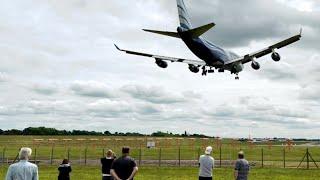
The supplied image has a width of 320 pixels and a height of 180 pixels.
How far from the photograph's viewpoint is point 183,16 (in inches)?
1660

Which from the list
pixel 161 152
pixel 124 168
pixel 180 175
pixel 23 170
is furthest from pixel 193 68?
pixel 161 152

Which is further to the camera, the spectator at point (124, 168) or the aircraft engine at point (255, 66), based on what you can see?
the aircraft engine at point (255, 66)

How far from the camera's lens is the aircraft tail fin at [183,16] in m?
41.6

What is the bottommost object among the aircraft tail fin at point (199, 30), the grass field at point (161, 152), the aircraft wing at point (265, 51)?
the grass field at point (161, 152)

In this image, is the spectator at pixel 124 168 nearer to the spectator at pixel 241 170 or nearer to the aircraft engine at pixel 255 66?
the spectator at pixel 241 170

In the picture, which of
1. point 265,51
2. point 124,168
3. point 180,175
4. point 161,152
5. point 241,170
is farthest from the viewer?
point 161,152

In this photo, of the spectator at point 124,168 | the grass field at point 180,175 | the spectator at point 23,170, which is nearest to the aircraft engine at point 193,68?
the grass field at point 180,175

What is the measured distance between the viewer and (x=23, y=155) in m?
9.48

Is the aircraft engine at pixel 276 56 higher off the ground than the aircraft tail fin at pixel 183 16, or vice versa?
the aircraft tail fin at pixel 183 16

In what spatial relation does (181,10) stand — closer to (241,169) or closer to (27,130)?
(241,169)

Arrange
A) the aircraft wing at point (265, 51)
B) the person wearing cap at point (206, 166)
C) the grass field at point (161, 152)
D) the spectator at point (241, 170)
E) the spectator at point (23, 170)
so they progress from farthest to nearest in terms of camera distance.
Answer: the grass field at point (161, 152) → the aircraft wing at point (265, 51) → the spectator at point (241, 170) → the person wearing cap at point (206, 166) → the spectator at point (23, 170)

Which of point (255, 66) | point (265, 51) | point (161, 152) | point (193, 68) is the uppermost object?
point (265, 51)

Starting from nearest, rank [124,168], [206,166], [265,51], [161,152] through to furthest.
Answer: [124,168] < [206,166] < [265,51] < [161,152]

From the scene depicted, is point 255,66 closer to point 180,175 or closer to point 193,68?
point 193,68
